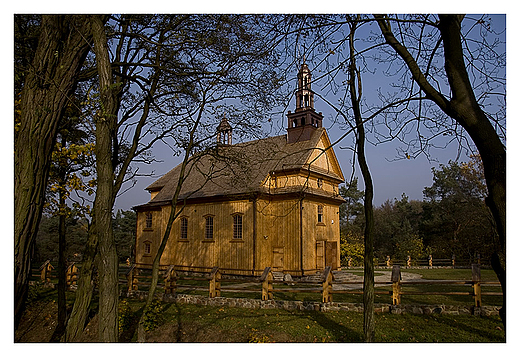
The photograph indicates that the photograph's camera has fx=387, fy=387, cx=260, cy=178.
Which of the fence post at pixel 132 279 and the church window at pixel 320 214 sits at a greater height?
A: the church window at pixel 320 214

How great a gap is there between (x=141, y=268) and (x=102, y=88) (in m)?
21.1

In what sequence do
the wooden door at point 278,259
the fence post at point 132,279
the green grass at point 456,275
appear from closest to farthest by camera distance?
the fence post at point 132,279
the wooden door at point 278,259
the green grass at point 456,275

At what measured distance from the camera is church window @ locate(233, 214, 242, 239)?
19.3 meters

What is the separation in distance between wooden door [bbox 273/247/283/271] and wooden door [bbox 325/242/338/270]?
299 centimetres

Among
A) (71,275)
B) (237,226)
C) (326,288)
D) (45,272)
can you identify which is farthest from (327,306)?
(45,272)

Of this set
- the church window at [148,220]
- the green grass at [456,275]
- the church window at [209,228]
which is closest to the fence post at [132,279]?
the church window at [209,228]

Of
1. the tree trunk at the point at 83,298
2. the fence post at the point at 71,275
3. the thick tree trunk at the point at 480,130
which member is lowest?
the fence post at the point at 71,275

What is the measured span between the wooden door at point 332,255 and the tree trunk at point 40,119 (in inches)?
673

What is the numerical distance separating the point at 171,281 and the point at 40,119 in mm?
9628

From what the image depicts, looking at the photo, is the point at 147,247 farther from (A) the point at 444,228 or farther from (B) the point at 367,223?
(A) the point at 444,228

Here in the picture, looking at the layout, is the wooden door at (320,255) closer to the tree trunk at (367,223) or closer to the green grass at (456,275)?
the green grass at (456,275)

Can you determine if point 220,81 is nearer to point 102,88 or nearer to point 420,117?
point 102,88

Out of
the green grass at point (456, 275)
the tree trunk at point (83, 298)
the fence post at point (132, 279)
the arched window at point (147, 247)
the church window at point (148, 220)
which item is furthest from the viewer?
the church window at point (148, 220)

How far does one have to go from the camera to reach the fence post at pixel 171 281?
13742 mm
